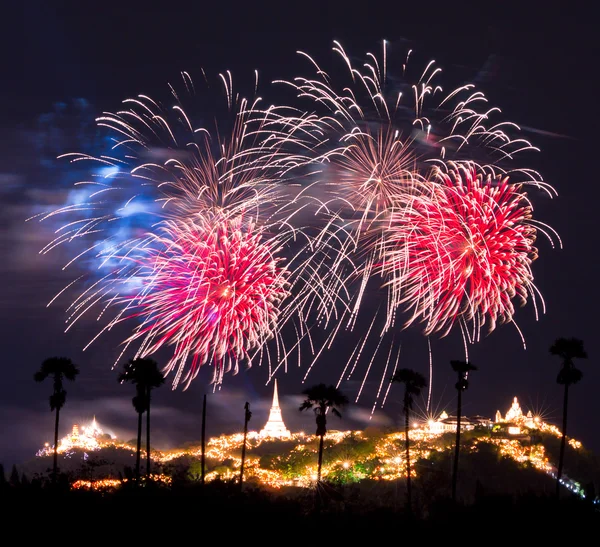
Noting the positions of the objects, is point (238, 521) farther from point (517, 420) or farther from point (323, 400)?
point (517, 420)

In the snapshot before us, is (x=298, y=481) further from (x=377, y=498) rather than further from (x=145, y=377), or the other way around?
(x=145, y=377)

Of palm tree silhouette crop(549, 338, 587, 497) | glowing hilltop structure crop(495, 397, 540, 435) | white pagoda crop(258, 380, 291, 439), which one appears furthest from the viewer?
white pagoda crop(258, 380, 291, 439)

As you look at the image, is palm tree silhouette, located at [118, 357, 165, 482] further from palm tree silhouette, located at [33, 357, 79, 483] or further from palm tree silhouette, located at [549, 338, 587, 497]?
palm tree silhouette, located at [549, 338, 587, 497]

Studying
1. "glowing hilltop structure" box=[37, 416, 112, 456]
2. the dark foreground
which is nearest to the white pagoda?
"glowing hilltop structure" box=[37, 416, 112, 456]

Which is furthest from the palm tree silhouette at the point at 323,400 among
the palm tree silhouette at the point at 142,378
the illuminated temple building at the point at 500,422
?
the illuminated temple building at the point at 500,422

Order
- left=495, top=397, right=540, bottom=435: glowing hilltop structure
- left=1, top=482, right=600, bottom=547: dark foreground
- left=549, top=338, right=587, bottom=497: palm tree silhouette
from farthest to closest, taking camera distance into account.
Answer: left=495, top=397, right=540, bottom=435: glowing hilltop structure → left=549, top=338, right=587, bottom=497: palm tree silhouette → left=1, top=482, right=600, bottom=547: dark foreground

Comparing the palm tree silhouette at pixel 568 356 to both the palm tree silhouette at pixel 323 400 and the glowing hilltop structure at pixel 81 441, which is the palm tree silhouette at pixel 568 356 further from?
the glowing hilltop structure at pixel 81 441

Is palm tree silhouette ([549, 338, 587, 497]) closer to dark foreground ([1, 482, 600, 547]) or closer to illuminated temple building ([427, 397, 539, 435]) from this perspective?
dark foreground ([1, 482, 600, 547])

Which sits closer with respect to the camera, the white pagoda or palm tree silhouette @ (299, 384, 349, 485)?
palm tree silhouette @ (299, 384, 349, 485)

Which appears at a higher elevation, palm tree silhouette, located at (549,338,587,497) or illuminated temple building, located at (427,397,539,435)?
palm tree silhouette, located at (549,338,587,497)
